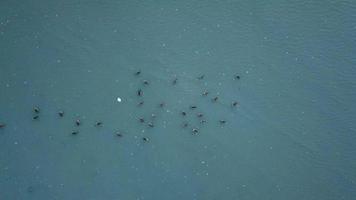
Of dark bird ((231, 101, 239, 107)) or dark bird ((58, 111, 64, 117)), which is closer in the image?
dark bird ((58, 111, 64, 117))

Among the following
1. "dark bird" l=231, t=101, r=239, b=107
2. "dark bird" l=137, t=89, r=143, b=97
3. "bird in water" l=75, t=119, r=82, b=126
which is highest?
"dark bird" l=137, t=89, r=143, b=97

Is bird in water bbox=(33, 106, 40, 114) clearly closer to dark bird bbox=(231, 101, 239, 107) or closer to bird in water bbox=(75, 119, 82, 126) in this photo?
bird in water bbox=(75, 119, 82, 126)

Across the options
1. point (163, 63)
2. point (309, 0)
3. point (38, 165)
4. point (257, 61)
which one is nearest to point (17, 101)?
point (38, 165)

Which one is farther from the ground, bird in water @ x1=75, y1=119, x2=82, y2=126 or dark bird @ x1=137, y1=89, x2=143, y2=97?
dark bird @ x1=137, y1=89, x2=143, y2=97

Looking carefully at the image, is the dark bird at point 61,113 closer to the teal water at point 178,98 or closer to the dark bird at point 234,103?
the teal water at point 178,98

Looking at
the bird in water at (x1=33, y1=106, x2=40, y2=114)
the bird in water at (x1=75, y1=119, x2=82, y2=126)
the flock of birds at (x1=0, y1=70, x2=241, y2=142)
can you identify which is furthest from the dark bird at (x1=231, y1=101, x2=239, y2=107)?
the bird in water at (x1=33, y1=106, x2=40, y2=114)

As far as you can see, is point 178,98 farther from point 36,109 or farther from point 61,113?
point 36,109

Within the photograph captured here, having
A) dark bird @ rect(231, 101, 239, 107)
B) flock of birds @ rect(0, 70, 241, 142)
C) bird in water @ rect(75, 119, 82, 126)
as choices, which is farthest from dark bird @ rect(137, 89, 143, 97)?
dark bird @ rect(231, 101, 239, 107)

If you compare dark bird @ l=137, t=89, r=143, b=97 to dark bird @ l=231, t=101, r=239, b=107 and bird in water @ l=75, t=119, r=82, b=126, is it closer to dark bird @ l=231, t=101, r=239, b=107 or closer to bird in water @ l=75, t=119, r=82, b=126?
bird in water @ l=75, t=119, r=82, b=126
